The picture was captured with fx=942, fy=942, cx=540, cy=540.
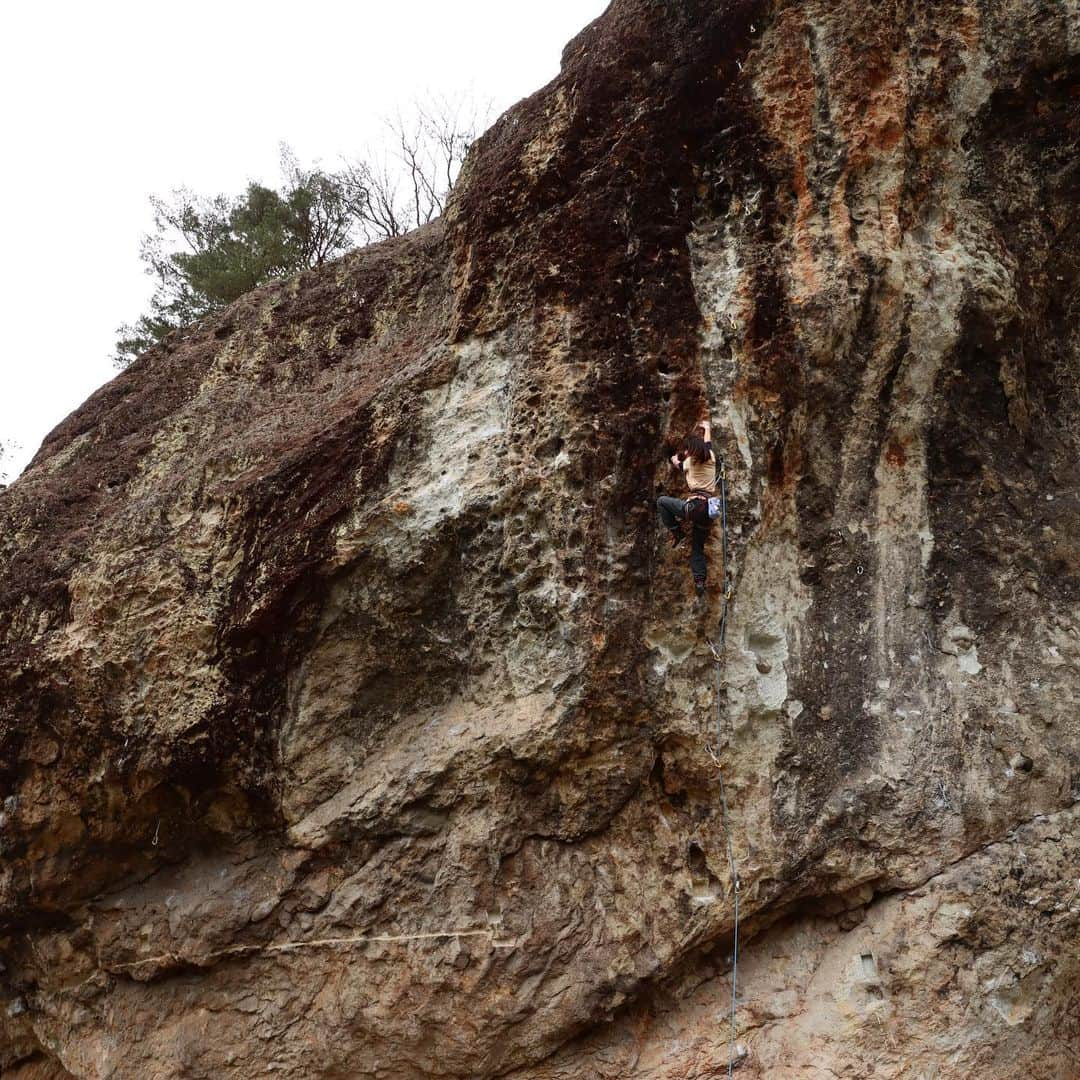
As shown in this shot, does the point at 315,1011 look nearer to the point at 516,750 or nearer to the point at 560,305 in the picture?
the point at 516,750

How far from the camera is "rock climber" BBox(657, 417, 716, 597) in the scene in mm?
6070

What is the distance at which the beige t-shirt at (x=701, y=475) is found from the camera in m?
6.11

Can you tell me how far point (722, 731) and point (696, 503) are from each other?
1.54 meters

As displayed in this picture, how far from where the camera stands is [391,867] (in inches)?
257

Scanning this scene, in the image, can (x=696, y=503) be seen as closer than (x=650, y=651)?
Yes

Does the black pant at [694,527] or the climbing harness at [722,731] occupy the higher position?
the black pant at [694,527]

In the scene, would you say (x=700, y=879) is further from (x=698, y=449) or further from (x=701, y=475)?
(x=698, y=449)

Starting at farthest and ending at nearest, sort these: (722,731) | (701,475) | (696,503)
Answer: (722,731) → (701,475) → (696,503)

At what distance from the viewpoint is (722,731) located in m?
6.27

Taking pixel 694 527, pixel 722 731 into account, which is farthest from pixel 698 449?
pixel 722 731

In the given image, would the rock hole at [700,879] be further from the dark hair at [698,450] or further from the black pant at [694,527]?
the dark hair at [698,450]

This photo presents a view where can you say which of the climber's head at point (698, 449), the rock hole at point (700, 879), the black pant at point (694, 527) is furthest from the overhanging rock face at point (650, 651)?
the climber's head at point (698, 449)

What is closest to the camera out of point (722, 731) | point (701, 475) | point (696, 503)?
point (696, 503)

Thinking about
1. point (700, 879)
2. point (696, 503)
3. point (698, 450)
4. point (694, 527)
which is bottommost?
point (700, 879)
